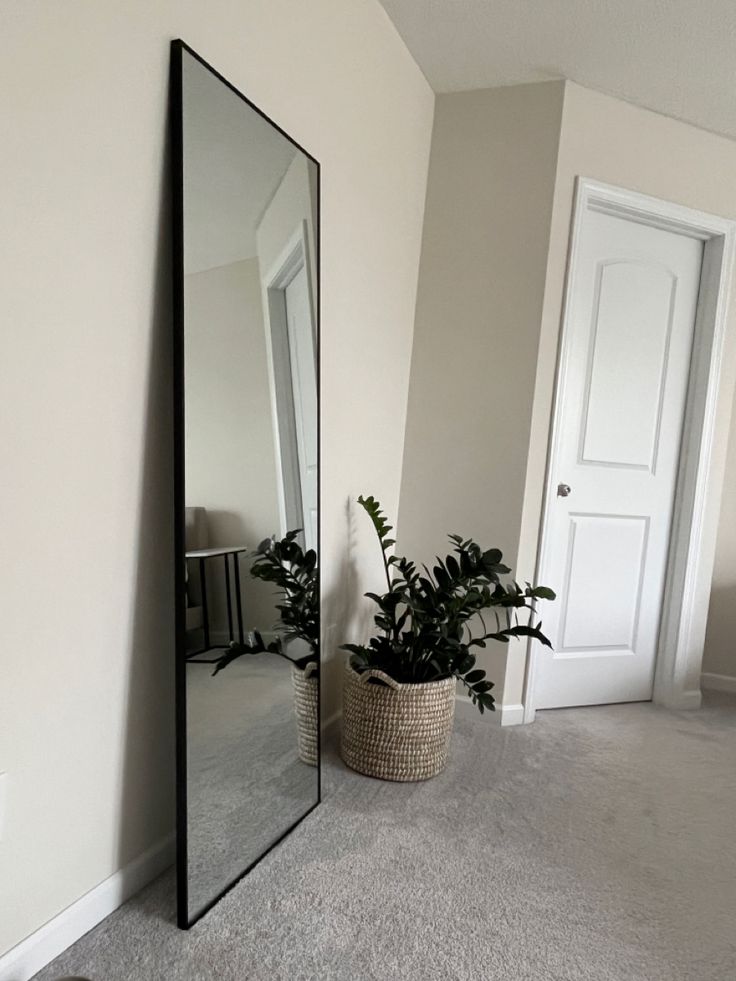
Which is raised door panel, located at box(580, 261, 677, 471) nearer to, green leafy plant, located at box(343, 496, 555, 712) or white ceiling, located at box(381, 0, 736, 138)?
white ceiling, located at box(381, 0, 736, 138)

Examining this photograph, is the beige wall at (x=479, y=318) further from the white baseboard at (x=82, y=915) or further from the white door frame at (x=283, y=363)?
the white baseboard at (x=82, y=915)

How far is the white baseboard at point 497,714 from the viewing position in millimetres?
2893

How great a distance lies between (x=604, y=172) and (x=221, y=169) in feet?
5.83

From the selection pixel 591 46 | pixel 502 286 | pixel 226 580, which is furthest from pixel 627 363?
pixel 226 580

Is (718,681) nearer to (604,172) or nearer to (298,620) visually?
(604,172)

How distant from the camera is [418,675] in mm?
2412

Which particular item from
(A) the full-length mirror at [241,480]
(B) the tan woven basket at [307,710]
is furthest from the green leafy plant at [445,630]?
(A) the full-length mirror at [241,480]

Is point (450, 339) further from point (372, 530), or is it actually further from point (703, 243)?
point (703, 243)

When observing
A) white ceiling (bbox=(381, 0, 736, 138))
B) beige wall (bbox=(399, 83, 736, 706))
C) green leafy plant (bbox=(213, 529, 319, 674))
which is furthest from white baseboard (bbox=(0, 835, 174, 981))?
white ceiling (bbox=(381, 0, 736, 138))

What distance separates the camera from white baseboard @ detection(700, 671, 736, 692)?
367 centimetres

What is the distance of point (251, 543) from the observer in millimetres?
1844

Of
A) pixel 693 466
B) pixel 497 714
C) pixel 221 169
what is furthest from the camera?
pixel 693 466

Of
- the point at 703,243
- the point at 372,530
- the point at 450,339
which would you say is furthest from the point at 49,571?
the point at 703,243

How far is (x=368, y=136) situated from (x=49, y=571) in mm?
Result: 1797
